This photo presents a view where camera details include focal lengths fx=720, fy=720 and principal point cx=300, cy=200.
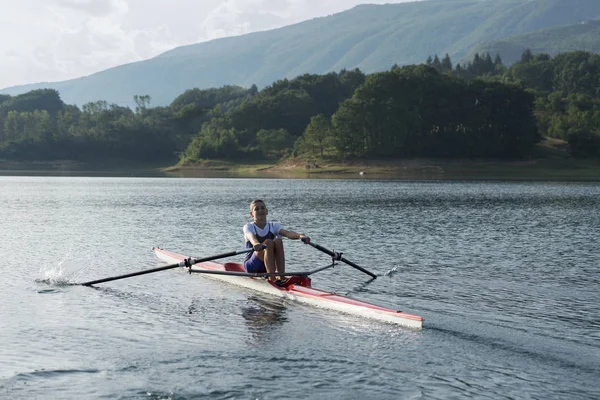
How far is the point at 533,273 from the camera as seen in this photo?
27.0 m

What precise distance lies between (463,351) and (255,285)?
27.7 feet

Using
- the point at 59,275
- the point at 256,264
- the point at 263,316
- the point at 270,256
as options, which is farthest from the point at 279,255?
the point at 59,275

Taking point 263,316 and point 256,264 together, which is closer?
point 263,316

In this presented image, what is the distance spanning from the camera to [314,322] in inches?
754

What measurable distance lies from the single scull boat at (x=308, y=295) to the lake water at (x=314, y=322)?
0.27 metres

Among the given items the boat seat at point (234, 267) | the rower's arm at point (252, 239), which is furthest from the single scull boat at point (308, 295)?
the rower's arm at point (252, 239)

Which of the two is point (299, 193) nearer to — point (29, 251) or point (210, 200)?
point (210, 200)

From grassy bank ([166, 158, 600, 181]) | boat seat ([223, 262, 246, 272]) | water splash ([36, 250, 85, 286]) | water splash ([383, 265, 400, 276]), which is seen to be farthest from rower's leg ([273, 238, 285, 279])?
grassy bank ([166, 158, 600, 181])

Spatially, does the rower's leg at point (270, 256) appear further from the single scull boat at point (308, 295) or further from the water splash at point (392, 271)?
the water splash at point (392, 271)

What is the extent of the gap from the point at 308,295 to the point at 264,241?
2.21 metres

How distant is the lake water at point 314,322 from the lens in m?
14.5

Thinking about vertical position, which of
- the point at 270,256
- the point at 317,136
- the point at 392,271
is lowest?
the point at 392,271

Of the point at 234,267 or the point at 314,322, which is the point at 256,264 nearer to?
the point at 234,267

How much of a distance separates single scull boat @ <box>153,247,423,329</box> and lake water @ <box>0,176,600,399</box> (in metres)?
0.27
